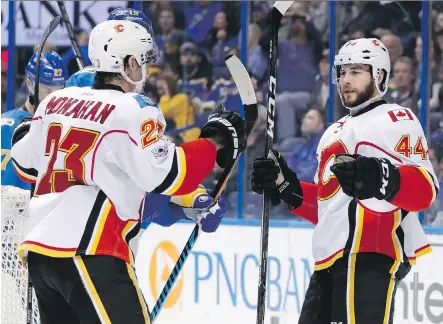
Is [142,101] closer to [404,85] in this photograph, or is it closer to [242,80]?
[242,80]

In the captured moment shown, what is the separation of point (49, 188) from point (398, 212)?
38.4 inches

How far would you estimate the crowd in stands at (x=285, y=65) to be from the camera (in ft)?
18.4

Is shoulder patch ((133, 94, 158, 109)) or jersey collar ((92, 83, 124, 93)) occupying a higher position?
jersey collar ((92, 83, 124, 93))

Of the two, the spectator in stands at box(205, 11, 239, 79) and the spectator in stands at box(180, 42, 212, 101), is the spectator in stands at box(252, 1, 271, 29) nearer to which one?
the spectator in stands at box(205, 11, 239, 79)

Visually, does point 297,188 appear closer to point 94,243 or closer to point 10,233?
point 94,243

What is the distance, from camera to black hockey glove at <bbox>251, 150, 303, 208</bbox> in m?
3.32

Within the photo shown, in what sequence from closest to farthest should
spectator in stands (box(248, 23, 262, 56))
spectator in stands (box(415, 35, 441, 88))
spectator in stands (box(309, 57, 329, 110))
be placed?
spectator in stands (box(415, 35, 441, 88)) < spectator in stands (box(309, 57, 329, 110)) < spectator in stands (box(248, 23, 262, 56))

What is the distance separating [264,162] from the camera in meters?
3.32

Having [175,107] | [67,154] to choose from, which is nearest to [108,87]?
[67,154]

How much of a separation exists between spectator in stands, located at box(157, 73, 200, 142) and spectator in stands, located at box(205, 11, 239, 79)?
0.25 m

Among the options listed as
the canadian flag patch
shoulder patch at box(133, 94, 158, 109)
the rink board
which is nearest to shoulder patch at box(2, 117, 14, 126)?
the rink board

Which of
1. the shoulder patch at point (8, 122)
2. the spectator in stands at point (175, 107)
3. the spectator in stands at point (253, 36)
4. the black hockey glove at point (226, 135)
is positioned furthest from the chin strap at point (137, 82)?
the spectator in stands at point (175, 107)

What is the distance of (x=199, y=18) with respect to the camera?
656 centimetres

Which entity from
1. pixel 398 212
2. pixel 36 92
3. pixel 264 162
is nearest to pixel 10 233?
pixel 36 92
